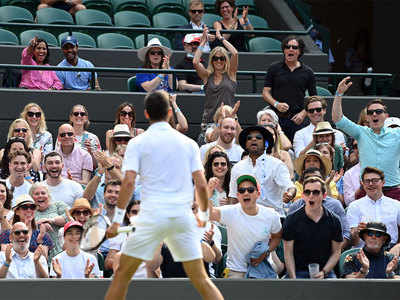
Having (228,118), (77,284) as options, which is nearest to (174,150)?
(77,284)

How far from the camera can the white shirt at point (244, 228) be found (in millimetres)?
10664

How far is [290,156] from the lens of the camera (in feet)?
42.5

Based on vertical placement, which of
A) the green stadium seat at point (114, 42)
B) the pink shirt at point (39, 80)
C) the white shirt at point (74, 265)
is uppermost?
the green stadium seat at point (114, 42)

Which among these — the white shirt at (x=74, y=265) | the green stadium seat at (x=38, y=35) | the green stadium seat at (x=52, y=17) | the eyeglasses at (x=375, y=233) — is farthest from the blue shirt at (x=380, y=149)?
the green stadium seat at (x=52, y=17)

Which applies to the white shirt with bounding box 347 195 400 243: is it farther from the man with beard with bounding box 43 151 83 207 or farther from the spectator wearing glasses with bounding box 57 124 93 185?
the spectator wearing glasses with bounding box 57 124 93 185

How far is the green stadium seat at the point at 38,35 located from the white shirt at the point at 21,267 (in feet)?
21.9

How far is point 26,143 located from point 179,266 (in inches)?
114

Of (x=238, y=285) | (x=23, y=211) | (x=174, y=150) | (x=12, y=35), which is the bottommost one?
(x=238, y=285)

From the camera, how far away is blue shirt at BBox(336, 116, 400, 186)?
1258 centimetres

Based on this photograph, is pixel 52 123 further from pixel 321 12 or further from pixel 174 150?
pixel 321 12

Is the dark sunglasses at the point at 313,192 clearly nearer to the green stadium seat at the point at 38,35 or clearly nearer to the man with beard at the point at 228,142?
the man with beard at the point at 228,142

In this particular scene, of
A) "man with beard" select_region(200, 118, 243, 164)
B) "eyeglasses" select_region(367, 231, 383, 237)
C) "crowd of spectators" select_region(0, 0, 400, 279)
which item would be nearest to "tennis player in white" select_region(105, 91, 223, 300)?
"crowd of spectators" select_region(0, 0, 400, 279)

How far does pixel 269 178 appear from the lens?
1159 cm

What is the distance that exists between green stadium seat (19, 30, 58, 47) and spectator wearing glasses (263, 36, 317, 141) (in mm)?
4245
